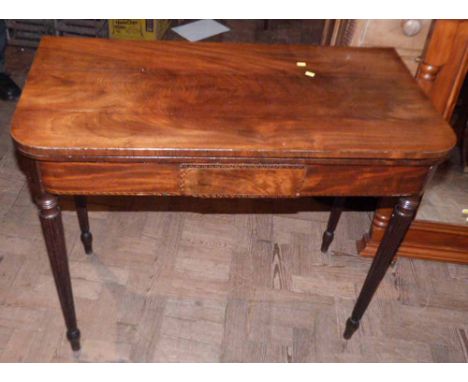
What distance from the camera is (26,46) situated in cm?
324

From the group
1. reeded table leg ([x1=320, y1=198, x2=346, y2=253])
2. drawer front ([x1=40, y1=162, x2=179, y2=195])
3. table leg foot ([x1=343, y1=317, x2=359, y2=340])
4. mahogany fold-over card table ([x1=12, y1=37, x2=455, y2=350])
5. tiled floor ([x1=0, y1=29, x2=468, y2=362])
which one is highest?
mahogany fold-over card table ([x1=12, y1=37, x2=455, y2=350])

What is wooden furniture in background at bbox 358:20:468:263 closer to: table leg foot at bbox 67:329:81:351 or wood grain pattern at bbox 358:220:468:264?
wood grain pattern at bbox 358:220:468:264

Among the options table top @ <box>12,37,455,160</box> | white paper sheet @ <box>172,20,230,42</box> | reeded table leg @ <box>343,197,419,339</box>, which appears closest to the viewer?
table top @ <box>12,37,455,160</box>

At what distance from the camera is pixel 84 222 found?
188 cm

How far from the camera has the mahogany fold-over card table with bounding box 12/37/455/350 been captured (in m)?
1.14

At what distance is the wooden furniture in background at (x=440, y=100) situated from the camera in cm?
154

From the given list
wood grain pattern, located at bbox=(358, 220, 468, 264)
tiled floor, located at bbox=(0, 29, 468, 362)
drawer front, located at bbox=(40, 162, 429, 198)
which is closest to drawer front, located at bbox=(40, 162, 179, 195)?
drawer front, located at bbox=(40, 162, 429, 198)

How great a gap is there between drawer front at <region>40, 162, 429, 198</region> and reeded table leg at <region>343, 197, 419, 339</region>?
0.25 feet

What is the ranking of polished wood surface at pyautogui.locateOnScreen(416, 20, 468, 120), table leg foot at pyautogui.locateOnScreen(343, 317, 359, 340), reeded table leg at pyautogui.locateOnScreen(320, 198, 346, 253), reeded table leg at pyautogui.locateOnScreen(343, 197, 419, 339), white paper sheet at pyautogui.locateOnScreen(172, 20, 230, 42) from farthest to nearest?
1. white paper sheet at pyautogui.locateOnScreen(172, 20, 230, 42)
2. reeded table leg at pyautogui.locateOnScreen(320, 198, 346, 253)
3. table leg foot at pyautogui.locateOnScreen(343, 317, 359, 340)
4. polished wood surface at pyautogui.locateOnScreen(416, 20, 468, 120)
5. reeded table leg at pyautogui.locateOnScreen(343, 197, 419, 339)

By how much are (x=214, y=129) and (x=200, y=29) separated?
2553 mm

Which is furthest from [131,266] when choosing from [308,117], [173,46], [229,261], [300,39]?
[300,39]

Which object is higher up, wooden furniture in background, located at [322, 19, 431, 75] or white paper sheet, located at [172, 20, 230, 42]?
wooden furniture in background, located at [322, 19, 431, 75]

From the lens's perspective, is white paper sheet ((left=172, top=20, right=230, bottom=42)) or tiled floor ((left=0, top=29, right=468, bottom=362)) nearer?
tiled floor ((left=0, top=29, right=468, bottom=362))

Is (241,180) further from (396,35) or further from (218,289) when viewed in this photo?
(396,35)
